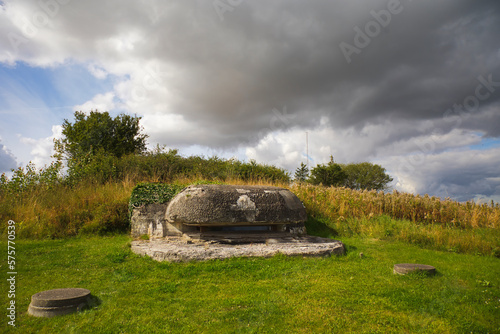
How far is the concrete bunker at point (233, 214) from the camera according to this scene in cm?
710

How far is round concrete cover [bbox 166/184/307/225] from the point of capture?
7.07 metres

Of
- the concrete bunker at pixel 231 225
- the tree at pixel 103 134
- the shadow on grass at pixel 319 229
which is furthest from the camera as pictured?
the tree at pixel 103 134

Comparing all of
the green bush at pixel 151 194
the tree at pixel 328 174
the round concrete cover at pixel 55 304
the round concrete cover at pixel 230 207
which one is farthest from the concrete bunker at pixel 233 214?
the tree at pixel 328 174

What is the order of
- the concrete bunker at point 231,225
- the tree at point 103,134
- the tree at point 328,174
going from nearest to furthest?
the concrete bunker at point 231,225 < the tree at point 103,134 < the tree at point 328,174

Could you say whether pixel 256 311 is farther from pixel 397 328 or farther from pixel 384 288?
pixel 384 288

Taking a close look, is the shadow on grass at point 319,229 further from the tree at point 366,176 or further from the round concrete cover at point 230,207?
the tree at point 366,176

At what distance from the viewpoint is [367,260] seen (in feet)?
21.3

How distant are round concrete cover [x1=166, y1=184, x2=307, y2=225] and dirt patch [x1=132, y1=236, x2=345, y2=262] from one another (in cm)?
51

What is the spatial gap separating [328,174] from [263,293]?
28330mm

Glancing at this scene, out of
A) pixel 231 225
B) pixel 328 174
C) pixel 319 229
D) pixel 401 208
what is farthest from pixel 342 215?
pixel 328 174

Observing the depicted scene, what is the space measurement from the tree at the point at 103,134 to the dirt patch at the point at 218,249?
605 inches

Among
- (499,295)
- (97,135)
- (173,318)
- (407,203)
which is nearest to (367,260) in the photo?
(499,295)

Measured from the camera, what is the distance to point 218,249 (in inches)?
249

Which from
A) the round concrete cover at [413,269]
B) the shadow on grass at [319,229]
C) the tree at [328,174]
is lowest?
the round concrete cover at [413,269]
